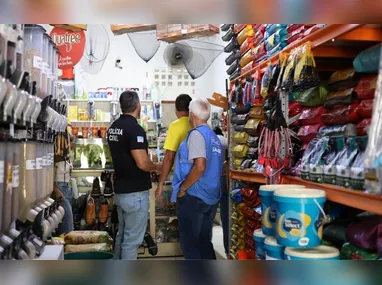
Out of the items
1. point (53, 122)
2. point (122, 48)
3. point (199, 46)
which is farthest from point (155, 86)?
point (53, 122)

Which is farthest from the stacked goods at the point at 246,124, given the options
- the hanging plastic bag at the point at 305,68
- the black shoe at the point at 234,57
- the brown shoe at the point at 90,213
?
the brown shoe at the point at 90,213

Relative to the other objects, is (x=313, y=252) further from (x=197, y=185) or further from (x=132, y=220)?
(x=132, y=220)

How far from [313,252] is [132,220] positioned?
2136mm

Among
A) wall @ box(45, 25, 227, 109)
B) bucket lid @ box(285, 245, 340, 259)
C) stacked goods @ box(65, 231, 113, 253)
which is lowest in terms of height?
stacked goods @ box(65, 231, 113, 253)

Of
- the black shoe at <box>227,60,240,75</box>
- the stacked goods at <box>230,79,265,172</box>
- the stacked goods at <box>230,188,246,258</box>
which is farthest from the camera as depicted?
the black shoe at <box>227,60,240,75</box>

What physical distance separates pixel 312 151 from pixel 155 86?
481 centimetres

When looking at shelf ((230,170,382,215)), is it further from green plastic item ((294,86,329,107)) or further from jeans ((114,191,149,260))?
jeans ((114,191,149,260))

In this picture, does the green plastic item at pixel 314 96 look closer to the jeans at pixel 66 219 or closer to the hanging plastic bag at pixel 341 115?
→ the hanging plastic bag at pixel 341 115

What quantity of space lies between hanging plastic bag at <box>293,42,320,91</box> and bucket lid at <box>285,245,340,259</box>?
2.95ft

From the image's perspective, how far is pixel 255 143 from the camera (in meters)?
3.00

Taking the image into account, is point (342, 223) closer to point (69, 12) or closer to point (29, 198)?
point (29, 198)

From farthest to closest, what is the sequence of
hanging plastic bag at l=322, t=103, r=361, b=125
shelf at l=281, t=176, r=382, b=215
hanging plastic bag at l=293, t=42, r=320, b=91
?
hanging plastic bag at l=293, t=42, r=320, b=91 < hanging plastic bag at l=322, t=103, r=361, b=125 < shelf at l=281, t=176, r=382, b=215

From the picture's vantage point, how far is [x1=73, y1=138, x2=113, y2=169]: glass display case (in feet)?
18.4

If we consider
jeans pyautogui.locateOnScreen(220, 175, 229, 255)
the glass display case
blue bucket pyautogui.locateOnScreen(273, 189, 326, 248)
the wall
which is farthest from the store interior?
the wall
